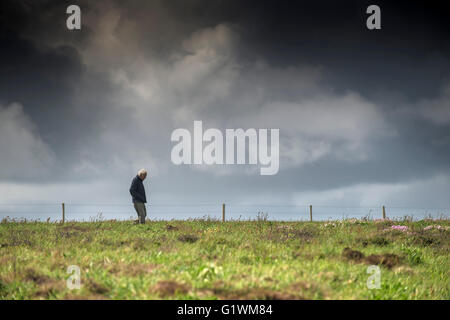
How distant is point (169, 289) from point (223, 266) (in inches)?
95.8

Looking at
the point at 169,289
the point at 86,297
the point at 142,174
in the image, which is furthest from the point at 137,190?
the point at 169,289

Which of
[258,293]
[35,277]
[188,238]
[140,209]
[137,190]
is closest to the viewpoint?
[258,293]

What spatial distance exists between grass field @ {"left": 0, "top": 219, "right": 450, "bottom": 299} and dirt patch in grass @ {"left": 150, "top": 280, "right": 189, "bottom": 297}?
18 millimetres

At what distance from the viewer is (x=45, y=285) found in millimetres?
8188

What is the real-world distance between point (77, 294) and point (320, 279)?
16.2 ft

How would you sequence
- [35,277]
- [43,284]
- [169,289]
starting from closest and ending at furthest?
[169,289], [43,284], [35,277]

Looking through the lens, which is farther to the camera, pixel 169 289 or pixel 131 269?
pixel 131 269

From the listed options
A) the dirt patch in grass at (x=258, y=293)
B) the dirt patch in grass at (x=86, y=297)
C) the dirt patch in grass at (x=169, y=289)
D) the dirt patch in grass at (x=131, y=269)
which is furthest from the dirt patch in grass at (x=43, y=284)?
the dirt patch in grass at (x=258, y=293)

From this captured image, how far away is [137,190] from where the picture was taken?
813 inches

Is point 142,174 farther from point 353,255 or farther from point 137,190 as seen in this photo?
point 353,255

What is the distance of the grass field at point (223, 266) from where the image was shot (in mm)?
7496

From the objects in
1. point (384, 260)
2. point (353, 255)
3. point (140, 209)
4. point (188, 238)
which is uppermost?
point (140, 209)

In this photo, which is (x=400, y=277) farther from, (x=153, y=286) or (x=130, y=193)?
(x=130, y=193)
